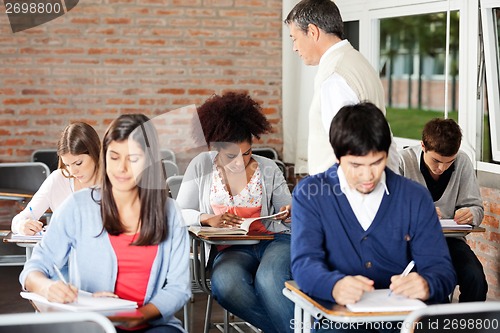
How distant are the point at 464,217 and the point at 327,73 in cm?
111

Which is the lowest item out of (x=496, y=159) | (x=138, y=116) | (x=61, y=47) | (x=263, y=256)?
(x=263, y=256)

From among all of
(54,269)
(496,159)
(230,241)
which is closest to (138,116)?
(54,269)

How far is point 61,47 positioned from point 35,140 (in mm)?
759

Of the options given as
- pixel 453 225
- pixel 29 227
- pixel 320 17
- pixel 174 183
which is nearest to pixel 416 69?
pixel 174 183

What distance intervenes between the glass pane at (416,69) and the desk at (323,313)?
2661 millimetres

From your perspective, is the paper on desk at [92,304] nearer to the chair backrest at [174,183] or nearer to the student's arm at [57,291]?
the student's arm at [57,291]

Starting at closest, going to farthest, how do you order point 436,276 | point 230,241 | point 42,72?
point 436,276 < point 230,241 < point 42,72

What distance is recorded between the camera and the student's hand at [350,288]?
8.04ft

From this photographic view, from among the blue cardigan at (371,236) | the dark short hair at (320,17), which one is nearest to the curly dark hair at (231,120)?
the dark short hair at (320,17)

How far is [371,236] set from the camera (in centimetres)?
274

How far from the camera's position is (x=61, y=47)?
6.50 metres

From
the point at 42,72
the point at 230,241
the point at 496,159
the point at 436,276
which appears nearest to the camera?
the point at 436,276

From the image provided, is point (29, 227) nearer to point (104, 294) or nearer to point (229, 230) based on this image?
point (229, 230)

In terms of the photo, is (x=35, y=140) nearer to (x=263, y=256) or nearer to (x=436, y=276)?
(x=263, y=256)
